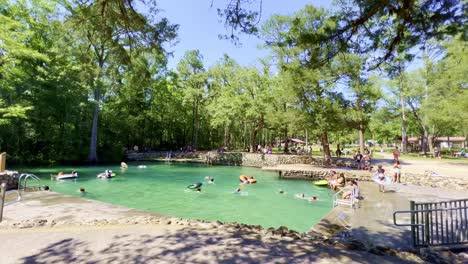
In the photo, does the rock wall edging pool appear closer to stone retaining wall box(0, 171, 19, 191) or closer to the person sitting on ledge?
the person sitting on ledge

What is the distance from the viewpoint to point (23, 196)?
33.7 ft

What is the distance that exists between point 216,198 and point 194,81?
25.9 meters

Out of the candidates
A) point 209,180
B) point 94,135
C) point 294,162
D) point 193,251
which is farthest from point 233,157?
point 193,251

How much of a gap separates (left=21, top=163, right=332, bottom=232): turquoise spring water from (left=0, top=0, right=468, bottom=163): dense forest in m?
5.39

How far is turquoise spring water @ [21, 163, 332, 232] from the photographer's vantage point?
11.5 m

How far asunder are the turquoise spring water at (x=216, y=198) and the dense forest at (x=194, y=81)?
539cm

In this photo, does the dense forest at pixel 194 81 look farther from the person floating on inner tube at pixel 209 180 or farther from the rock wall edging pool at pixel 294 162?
the person floating on inner tube at pixel 209 180

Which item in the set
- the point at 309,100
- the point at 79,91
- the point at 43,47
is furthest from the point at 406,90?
the point at 43,47

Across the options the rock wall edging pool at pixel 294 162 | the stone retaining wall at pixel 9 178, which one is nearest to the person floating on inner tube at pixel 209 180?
the rock wall edging pool at pixel 294 162

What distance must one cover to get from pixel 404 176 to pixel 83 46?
1675 cm

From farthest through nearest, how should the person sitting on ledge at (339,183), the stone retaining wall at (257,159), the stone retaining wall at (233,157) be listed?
the stone retaining wall at (233,157) → the stone retaining wall at (257,159) → the person sitting on ledge at (339,183)

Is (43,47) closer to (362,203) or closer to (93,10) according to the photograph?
(93,10)

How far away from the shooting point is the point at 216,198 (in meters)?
14.8

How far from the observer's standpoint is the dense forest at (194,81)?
564 centimetres
